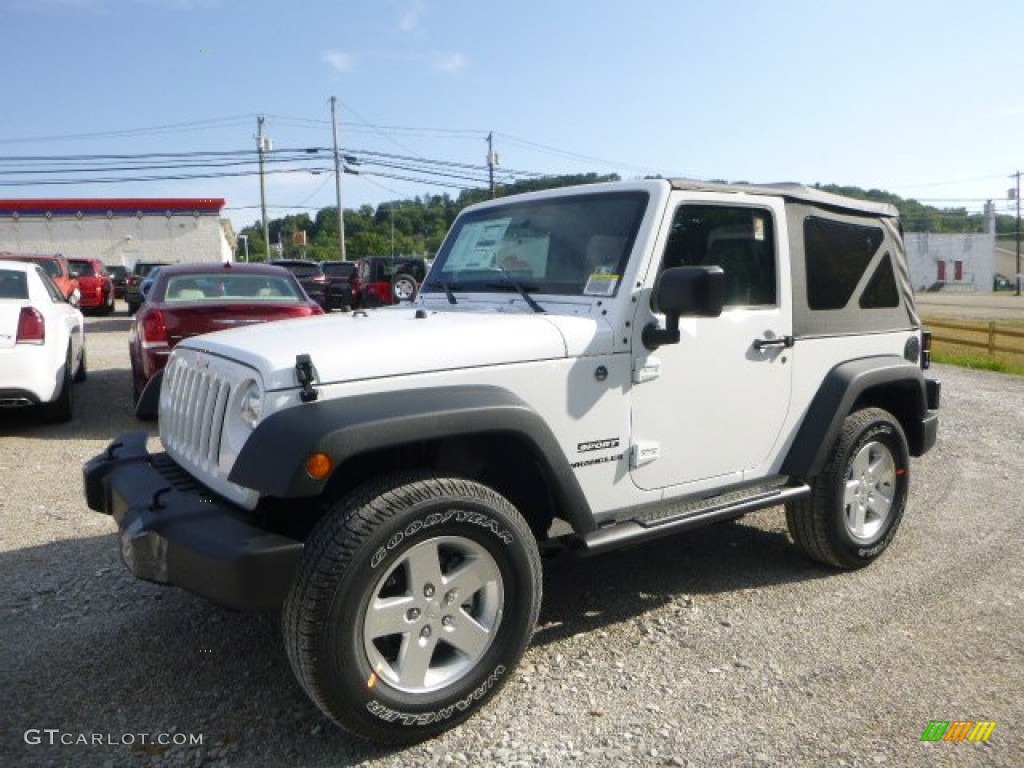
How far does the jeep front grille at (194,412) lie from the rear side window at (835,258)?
286 centimetres

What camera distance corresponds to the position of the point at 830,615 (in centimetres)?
393

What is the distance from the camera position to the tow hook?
107 inches

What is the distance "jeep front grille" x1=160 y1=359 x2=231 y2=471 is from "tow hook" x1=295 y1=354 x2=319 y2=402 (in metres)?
0.44

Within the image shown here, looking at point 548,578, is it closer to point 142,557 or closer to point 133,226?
point 142,557

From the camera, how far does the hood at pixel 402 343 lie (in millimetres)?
2830

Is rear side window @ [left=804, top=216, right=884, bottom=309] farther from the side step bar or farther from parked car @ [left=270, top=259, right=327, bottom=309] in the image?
parked car @ [left=270, top=259, right=327, bottom=309]

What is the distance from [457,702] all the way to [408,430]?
977 millimetres

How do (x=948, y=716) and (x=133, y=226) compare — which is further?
(x=133, y=226)

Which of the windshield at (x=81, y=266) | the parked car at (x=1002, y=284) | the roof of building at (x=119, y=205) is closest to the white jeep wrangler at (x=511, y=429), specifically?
the windshield at (x=81, y=266)

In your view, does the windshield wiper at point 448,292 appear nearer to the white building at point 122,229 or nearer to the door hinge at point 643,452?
the door hinge at point 643,452

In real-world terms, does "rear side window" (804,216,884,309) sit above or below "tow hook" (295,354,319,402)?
above

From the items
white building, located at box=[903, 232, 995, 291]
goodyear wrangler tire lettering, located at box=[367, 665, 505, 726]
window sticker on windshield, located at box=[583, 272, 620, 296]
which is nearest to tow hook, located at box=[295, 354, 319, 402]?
goodyear wrangler tire lettering, located at box=[367, 665, 505, 726]

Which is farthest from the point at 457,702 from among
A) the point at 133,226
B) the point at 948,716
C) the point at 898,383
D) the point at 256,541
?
the point at 133,226

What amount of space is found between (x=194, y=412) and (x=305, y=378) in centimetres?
85
